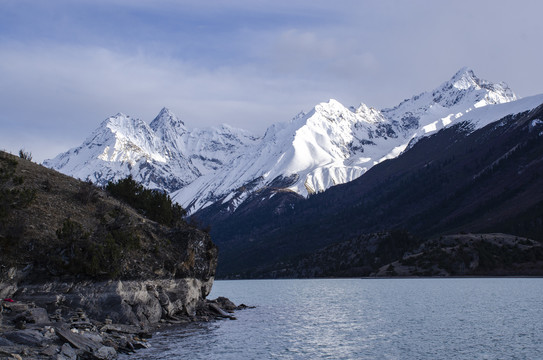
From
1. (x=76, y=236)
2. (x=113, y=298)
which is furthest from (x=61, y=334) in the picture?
(x=76, y=236)

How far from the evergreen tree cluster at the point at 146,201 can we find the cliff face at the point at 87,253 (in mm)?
11835

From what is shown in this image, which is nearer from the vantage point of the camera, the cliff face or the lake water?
the lake water

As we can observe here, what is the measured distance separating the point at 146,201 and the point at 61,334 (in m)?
53.0

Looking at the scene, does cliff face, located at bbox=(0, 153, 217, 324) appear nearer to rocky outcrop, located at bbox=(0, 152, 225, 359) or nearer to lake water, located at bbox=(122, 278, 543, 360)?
rocky outcrop, located at bbox=(0, 152, 225, 359)

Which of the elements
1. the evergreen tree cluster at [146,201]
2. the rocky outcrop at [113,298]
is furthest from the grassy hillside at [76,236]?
the evergreen tree cluster at [146,201]

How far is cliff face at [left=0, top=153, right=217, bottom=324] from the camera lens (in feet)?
216

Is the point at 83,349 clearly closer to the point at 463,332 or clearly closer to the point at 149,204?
the point at 463,332

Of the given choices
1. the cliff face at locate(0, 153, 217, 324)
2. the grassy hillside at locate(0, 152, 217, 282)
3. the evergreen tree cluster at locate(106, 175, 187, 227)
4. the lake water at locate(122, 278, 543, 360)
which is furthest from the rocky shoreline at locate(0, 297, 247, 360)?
the evergreen tree cluster at locate(106, 175, 187, 227)

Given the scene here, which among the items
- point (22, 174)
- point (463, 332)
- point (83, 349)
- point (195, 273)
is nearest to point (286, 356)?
point (83, 349)


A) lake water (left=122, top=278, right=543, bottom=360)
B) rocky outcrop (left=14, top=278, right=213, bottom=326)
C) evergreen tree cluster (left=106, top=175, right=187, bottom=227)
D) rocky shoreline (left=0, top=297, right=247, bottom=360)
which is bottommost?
lake water (left=122, top=278, right=543, bottom=360)

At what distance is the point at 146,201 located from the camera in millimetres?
102562

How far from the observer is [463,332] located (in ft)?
219

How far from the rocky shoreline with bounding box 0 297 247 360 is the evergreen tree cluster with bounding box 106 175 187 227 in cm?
3456

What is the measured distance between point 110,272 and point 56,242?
7.50 metres
